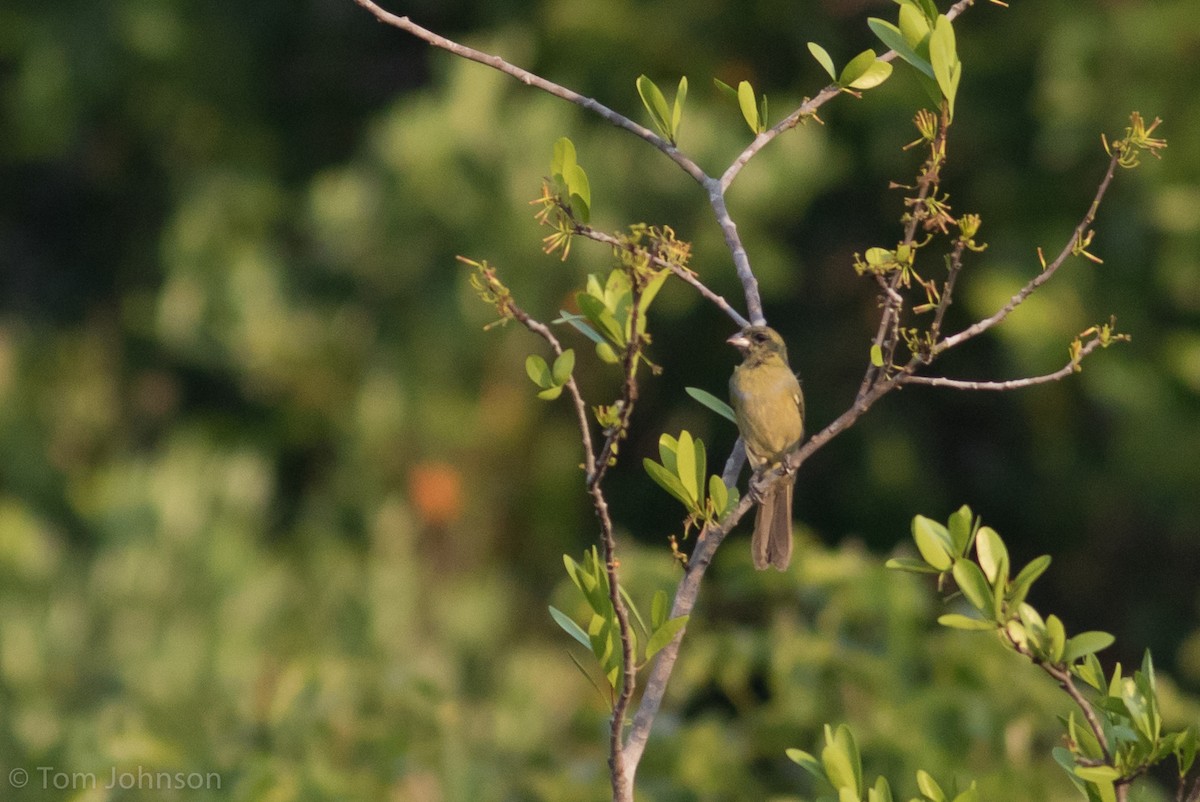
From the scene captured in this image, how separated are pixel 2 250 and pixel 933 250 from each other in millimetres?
6029

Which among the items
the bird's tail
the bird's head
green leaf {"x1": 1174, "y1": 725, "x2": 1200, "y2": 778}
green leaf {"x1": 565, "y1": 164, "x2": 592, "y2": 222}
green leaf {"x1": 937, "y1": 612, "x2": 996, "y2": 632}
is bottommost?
the bird's tail

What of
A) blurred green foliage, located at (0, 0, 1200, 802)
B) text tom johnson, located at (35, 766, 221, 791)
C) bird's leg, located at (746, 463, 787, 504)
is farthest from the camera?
blurred green foliage, located at (0, 0, 1200, 802)

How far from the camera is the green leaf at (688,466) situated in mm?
1562

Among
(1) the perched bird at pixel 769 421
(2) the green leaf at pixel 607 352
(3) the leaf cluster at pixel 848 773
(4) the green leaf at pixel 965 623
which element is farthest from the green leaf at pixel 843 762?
(1) the perched bird at pixel 769 421

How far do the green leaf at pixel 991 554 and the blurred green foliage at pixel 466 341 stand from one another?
2978 mm

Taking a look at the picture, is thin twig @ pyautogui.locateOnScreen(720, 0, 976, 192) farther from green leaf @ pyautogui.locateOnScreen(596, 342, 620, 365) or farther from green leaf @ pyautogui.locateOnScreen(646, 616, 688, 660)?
green leaf @ pyautogui.locateOnScreen(646, 616, 688, 660)

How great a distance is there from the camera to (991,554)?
5.00 ft

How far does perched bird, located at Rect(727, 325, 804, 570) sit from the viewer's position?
Answer: 97.8 inches

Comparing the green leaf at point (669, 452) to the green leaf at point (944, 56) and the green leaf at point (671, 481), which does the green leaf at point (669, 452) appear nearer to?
the green leaf at point (671, 481)

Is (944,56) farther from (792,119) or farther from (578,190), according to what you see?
(578,190)

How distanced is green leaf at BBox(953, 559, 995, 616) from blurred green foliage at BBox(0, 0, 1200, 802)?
298cm

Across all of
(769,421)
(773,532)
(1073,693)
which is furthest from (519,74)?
(773,532)

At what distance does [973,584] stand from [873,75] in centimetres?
55

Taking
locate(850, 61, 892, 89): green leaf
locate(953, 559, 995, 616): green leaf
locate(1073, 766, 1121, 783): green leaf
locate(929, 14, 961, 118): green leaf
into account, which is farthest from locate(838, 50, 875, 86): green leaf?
locate(1073, 766, 1121, 783): green leaf
